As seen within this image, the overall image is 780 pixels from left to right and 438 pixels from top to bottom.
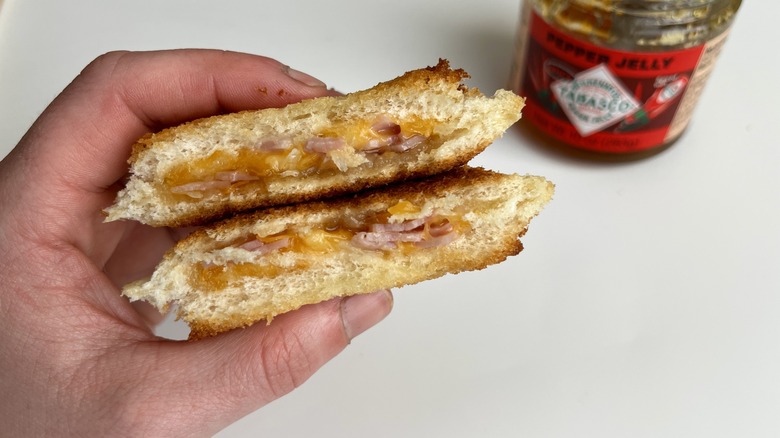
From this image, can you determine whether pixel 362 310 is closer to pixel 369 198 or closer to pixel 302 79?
pixel 369 198

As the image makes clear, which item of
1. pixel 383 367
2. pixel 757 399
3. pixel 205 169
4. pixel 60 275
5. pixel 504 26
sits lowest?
pixel 757 399

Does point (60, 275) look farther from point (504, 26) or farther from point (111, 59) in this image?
point (504, 26)

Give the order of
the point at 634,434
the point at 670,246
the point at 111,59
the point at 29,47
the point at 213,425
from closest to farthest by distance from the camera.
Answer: the point at 213,425 < the point at 111,59 < the point at 634,434 < the point at 670,246 < the point at 29,47

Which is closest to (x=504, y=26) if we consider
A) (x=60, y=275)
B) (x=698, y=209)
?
(x=698, y=209)

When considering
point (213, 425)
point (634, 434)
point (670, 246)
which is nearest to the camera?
point (213, 425)

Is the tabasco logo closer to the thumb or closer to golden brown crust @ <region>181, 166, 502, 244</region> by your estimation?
golden brown crust @ <region>181, 166, 502, 244</region>

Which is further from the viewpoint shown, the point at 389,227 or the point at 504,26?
the point at 504,26

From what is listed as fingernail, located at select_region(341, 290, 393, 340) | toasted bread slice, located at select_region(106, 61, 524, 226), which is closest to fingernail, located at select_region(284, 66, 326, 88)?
toasted bread slice, located at select_region(106, 61, 524, 226)
